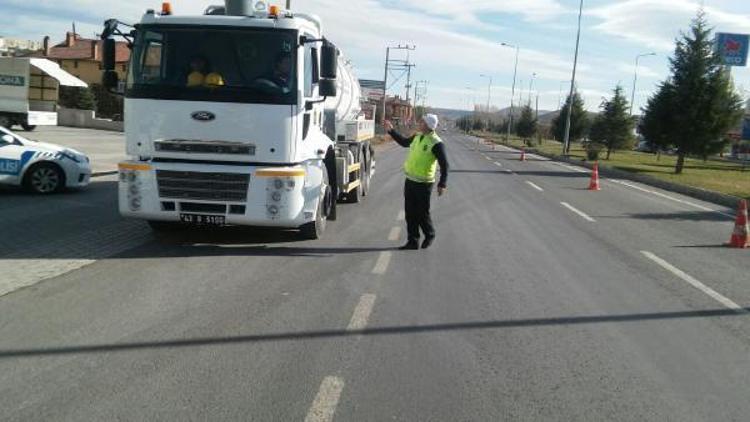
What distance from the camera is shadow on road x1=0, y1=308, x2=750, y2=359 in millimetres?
4867

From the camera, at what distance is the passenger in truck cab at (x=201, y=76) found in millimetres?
8438

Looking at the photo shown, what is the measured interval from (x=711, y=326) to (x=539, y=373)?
242 centimetres

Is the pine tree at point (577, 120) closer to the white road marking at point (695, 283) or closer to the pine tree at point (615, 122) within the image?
the pine tree at point (615, 122)

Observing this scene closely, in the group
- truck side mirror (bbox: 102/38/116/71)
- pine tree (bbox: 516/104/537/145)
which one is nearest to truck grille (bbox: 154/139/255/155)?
truck side mirror (bbox: 102/38/116/71)

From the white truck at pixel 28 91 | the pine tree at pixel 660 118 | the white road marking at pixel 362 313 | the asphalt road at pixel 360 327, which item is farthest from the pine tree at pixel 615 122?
the white road marking at pixel 362 313

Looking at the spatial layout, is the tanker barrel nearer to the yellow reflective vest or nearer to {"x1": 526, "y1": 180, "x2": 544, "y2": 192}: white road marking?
the yellow reflective vest

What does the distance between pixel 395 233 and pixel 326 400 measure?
662 cm

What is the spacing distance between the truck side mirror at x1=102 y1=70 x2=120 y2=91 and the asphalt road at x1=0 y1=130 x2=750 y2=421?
200 cm

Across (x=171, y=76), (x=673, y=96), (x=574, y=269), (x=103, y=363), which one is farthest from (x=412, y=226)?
(x=673, y=96)

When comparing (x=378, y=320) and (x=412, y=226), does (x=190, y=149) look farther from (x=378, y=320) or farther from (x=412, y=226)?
(x=378, y=320)

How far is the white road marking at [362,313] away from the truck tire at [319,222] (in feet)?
9.65

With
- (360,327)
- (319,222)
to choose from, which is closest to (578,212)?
(319,222)

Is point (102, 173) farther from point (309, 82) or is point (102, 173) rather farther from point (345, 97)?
point (309, 82)

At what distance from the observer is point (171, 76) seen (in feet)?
27.9
